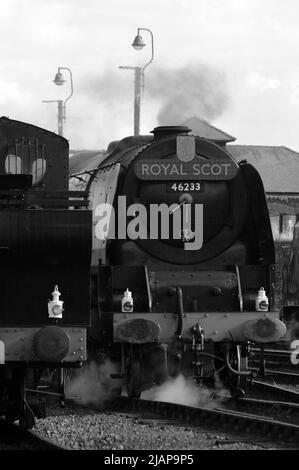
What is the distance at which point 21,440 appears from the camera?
9234mm

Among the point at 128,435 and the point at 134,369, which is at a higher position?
the point at 134,369

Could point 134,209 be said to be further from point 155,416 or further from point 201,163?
point 155,416

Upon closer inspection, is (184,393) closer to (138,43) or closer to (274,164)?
(138,43)

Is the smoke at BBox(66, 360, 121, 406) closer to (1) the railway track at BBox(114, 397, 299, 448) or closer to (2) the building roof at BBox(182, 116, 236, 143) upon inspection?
(1) the railway track at BBox(114, 397, 299, 448)

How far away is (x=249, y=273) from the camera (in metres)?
11.6

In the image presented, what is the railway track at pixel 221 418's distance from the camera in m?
9.73

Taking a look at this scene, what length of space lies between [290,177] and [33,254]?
56.1 meters

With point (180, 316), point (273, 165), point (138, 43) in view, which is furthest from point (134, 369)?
point (273, 165)

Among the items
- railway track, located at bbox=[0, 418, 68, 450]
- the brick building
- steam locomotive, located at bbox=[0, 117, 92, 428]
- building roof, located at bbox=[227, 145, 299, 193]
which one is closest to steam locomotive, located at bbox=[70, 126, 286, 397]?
railway track, located at bbox=[0, 418, 68, 450]

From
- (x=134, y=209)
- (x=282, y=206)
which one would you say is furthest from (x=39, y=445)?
(x=282, y=206)

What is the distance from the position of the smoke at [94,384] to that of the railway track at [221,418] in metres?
0.32

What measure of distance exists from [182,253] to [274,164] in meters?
54.2

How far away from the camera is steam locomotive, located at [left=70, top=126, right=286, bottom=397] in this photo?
1132 centimetres
